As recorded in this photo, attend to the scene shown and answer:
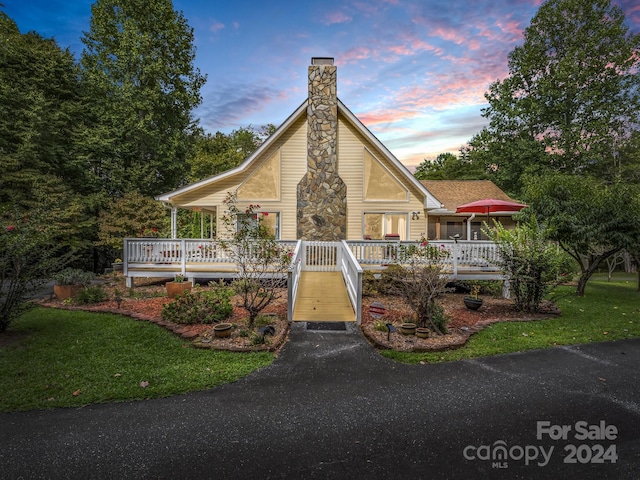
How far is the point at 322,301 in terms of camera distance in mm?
8539

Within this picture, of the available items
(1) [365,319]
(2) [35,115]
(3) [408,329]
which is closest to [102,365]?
(1) [365,319]

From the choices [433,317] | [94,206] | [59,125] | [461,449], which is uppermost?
[59,125]

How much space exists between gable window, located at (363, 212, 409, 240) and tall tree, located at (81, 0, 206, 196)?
571 inches

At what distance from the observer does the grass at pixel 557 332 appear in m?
5.64

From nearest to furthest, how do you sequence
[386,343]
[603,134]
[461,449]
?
[461,449] < [386,343] < [603,134]

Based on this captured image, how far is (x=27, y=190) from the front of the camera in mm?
14367

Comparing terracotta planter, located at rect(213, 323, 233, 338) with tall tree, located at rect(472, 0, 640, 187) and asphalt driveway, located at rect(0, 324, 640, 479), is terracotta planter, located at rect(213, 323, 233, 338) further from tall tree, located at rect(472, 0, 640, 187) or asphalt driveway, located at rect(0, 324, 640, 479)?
tall tree, located at rect(472, 0, 640, 187)

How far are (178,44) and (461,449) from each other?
27.2 meters

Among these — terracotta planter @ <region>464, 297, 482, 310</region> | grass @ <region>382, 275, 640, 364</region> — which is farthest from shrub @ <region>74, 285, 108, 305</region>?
terracotta planter @ <region>464, 297, 482, 310</region>

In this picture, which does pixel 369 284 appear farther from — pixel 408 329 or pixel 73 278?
pixel 73 278

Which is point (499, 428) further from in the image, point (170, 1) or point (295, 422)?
point (170, 1)

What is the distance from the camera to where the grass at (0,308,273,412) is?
13.4ft

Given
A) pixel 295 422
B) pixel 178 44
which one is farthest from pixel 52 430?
pixel 178 44

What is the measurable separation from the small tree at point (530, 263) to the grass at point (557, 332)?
82 centimetres
